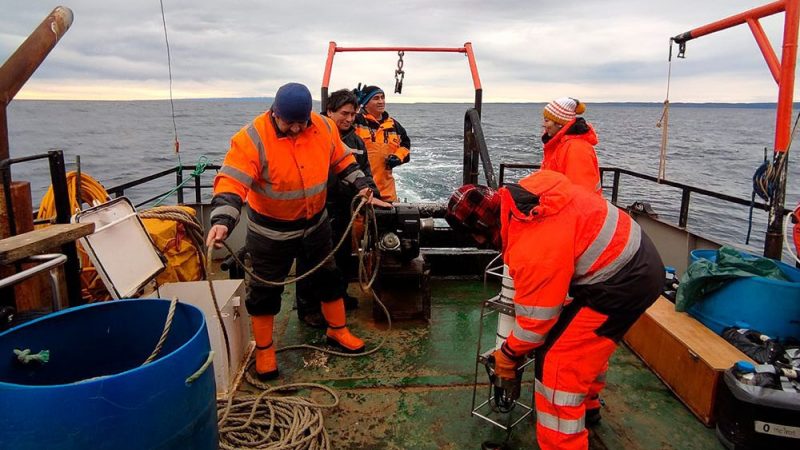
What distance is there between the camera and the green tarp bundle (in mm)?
3260

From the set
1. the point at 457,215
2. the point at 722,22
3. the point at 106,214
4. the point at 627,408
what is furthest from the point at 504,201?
the point at 722,22

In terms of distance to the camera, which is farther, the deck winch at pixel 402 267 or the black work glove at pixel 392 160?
the black work glove at pixel 392 160

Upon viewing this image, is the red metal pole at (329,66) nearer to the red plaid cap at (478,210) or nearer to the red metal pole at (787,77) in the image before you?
the red plaid cap at (478,210)

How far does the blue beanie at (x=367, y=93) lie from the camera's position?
16.2ft

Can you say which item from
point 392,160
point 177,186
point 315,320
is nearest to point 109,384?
point 315,320

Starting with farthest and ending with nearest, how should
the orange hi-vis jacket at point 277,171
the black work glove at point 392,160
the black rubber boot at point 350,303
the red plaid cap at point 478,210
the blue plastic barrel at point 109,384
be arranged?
the black work glove at point 392,160, the black rubber boot at point 350,303, the orange hi-vis jacket at point 277,171, the red plaid cap at point 478,210, the blue plastic barrel at point 109,384

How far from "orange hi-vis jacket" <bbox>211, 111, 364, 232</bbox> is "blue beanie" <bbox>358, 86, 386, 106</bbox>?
5.09ft

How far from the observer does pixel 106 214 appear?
9.98 feet

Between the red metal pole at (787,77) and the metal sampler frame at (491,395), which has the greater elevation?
the red metal pole at (787,77)

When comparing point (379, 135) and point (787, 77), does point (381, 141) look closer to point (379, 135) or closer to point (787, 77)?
point (379, 135)

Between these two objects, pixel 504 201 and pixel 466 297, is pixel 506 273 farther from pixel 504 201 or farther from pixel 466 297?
pixel 466 297

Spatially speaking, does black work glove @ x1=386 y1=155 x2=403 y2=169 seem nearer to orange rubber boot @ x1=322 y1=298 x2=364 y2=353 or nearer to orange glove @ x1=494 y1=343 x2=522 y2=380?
orange rubber boot @ x1=322 y1=298 x2=364 y2=353

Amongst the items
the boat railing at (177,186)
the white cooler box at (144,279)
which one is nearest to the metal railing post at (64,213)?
the white cooler box at (144,279)

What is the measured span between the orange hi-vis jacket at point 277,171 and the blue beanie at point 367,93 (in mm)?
1550
